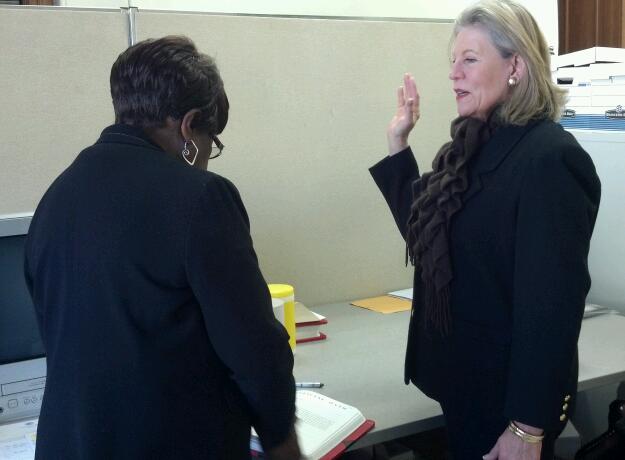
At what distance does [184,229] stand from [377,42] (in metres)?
1.31

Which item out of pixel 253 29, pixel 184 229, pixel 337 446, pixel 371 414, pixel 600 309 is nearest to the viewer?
pixel 184 229

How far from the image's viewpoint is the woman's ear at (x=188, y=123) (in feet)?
3.42

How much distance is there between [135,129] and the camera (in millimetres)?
1027

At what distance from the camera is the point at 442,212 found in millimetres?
1339

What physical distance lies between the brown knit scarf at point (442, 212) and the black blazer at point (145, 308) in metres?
0.40

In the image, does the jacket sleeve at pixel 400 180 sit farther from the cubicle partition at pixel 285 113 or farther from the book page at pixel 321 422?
the cubicle partition at pixel 285 113

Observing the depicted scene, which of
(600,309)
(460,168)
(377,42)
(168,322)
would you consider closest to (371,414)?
(460,168)

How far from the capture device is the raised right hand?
5.20ft

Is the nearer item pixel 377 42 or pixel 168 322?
pixel 168 322

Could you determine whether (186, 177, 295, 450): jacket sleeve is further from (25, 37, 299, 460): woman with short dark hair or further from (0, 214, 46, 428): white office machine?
(0, 214, 46, 428): white office machine

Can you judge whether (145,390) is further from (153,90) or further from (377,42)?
(377,42)

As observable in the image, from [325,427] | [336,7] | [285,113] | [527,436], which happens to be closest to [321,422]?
[325,427]

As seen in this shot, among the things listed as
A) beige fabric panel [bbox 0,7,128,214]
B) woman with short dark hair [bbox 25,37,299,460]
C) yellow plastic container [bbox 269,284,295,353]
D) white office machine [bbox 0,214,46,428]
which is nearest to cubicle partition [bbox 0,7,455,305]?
beige fabric panel [bbox 0,7,128,214]

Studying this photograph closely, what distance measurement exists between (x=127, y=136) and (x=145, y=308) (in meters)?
0.23
